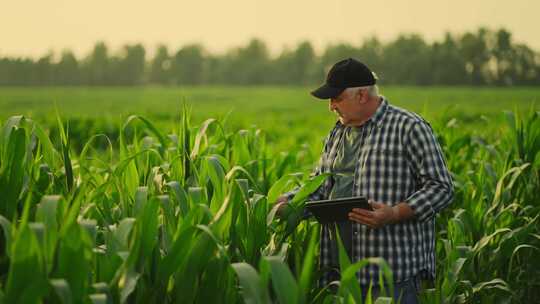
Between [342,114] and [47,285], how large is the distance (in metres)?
1.80

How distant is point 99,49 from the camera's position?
367ft

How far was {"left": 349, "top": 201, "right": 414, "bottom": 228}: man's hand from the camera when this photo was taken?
135 inches

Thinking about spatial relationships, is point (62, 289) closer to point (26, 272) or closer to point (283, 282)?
point (26, 272)

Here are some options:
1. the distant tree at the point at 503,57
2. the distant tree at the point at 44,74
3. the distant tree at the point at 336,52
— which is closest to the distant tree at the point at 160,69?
the distant tree at the point at 44,74

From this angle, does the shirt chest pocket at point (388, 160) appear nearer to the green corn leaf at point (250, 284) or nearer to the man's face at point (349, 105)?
the man's face at point (349, 105)

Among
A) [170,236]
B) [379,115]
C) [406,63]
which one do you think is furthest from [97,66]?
[170,236]

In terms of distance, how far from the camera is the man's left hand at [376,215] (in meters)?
3.44

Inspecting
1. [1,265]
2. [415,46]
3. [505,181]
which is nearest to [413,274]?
[1,265]

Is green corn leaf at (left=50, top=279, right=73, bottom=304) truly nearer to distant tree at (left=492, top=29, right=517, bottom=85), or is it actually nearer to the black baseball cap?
the black baseball cap

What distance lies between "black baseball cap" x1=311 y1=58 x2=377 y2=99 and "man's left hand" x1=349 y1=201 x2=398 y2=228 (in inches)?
21.5

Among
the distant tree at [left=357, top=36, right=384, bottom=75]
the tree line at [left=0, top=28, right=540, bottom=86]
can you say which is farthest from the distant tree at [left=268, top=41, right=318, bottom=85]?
the distant tree at [left=357, top=36, right=384, bottom=75]

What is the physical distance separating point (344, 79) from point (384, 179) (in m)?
0.51

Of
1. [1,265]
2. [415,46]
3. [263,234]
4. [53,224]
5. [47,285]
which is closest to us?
[47,285]

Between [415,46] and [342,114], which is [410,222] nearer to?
[342,114]
